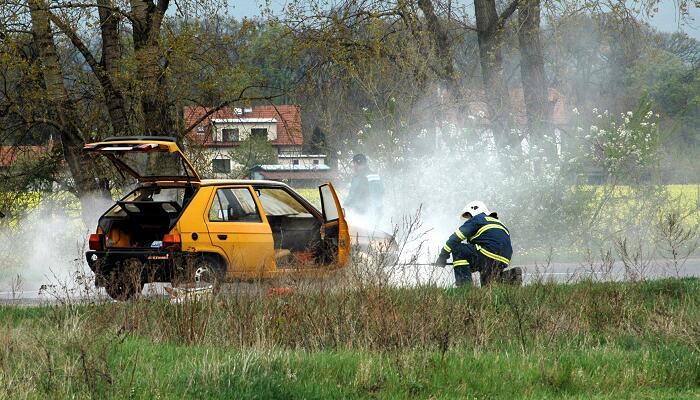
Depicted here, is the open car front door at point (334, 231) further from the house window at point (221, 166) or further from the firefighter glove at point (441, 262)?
the house window at point (221, 166)

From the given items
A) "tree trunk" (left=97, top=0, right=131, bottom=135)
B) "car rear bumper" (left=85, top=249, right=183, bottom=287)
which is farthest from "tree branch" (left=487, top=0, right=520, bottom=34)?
"car rear bumper" (left=85, top=249, right=183, bottom=287)

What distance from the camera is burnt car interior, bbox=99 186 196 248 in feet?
48.4

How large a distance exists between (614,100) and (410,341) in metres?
60.6

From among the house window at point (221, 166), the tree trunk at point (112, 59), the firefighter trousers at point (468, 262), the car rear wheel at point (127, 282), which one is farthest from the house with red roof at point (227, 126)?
the car rear wheel at point (127, 282)

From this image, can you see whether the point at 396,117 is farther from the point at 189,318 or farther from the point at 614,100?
the point at 614,100

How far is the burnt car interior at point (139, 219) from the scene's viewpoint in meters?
14.7

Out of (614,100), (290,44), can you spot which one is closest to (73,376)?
(290,44)

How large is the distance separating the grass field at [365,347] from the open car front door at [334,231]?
2.22m

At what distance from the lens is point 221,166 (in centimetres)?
2348

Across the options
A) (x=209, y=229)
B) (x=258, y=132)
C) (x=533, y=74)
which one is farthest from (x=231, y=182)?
(x=533, y=74)

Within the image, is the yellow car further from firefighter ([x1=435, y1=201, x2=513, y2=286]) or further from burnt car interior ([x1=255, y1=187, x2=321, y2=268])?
firefighter ([x1=435, y1=201, x2=513, y2=286])

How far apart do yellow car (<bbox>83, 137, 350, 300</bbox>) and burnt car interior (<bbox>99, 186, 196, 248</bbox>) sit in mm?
13

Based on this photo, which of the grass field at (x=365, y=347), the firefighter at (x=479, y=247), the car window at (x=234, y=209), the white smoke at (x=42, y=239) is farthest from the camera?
the white smoke at (x=42, y=239)

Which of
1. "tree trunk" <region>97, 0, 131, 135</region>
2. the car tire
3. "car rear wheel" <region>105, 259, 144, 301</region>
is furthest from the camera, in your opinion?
"tree trunk" <region>97, 0, 131, 135</region>
